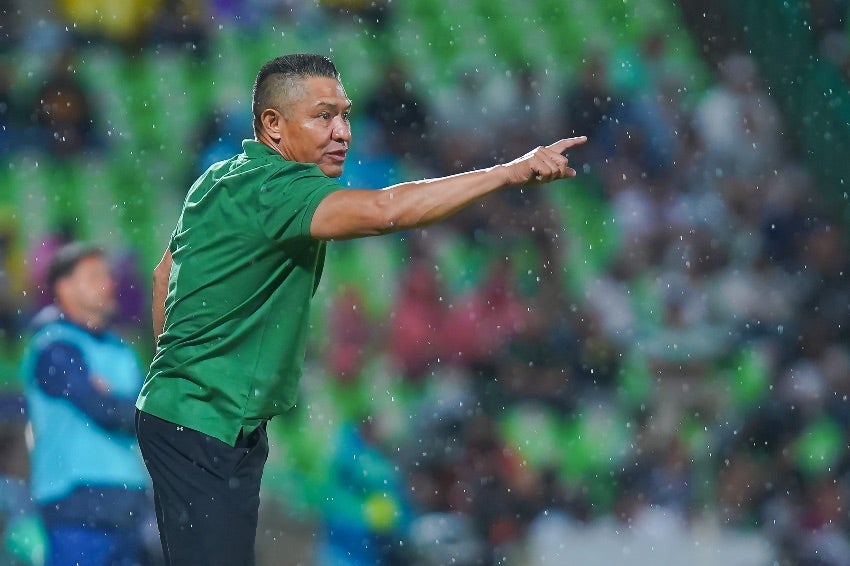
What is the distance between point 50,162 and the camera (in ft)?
17.8

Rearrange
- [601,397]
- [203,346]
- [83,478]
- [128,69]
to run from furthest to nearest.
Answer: [128,69] < [601,397] < [83,478] < [203,346]

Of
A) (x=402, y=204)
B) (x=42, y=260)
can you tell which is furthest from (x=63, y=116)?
(x=402, y=204)

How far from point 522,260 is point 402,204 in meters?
3.15

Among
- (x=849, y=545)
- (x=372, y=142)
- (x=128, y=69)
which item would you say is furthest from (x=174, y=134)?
(x=849, y=545)

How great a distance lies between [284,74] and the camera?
2.58m

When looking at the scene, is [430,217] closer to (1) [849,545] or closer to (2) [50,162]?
(1) [849,545]

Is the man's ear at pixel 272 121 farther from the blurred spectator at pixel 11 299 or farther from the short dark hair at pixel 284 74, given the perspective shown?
the blurred spectator at pixel 11 299

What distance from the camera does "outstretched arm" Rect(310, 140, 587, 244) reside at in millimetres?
2189

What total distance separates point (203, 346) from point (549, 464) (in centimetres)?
286

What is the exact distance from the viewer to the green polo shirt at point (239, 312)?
235 cm

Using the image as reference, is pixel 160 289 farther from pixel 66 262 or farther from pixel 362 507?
pixel 362 507

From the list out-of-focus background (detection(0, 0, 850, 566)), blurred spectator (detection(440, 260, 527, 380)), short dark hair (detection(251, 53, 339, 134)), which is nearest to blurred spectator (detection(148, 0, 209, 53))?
out-of-focus background (detection(0, 0, 850, 566))

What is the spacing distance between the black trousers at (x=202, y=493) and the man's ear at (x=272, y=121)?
23.3 inches

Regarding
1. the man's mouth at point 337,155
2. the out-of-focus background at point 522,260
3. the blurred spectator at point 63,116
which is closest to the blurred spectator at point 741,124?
the out-of-focus background at point 522,260
